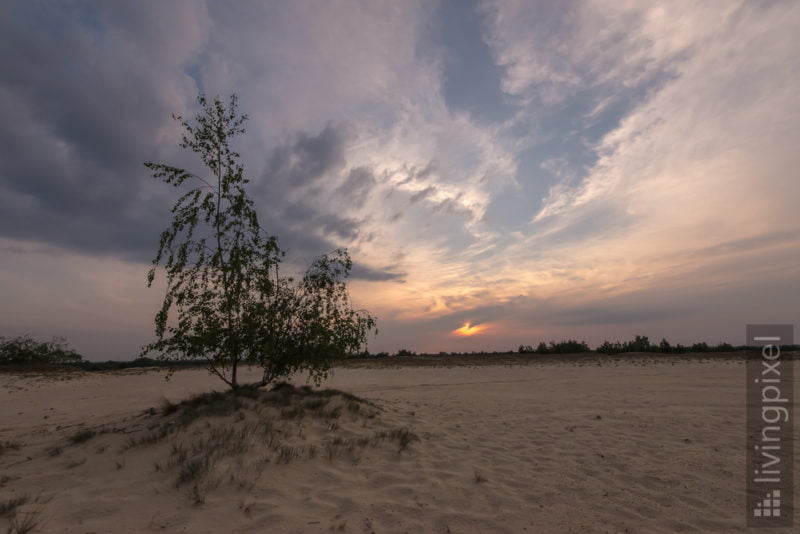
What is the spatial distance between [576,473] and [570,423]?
13.4 ft

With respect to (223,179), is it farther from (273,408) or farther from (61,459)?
(61,459)

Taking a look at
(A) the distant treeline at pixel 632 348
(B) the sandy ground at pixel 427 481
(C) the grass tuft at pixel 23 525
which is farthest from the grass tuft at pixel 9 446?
(A) the distant treeline at pixel 632 348

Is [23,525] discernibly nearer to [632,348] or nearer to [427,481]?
[427,481]

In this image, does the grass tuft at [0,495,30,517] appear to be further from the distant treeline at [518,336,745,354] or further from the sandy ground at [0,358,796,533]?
the distant treeline at [518,336,745,354]

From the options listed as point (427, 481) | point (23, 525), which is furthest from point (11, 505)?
point (427, 481)

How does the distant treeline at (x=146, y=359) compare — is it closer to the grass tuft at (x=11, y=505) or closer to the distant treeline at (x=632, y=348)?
the distant treeline at (x=632, y=348)

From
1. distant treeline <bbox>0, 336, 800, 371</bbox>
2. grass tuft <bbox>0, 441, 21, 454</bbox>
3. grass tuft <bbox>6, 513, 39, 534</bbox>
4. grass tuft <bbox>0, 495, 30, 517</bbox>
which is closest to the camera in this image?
grass tuft <bbox>6, 513, 39, 534</bbox>

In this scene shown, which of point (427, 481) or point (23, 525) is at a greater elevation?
point (23, 525)

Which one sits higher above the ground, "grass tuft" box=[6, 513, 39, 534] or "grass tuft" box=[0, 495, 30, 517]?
"grass tuft" box=[6, 513, 39, 534]

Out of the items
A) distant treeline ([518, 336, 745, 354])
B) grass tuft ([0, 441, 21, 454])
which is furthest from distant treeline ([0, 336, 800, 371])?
grass tuft ([0, 441, 21, 454])

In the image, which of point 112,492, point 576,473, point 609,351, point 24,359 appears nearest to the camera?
point 112,492

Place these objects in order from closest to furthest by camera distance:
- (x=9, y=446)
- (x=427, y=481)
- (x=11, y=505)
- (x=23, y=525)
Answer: (x=23, y=525), (x=11, y=505), (x=427, y=481), (x=9, y=446)

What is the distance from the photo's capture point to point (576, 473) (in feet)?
21.6

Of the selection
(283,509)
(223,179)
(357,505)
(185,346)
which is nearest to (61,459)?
(185,346)
